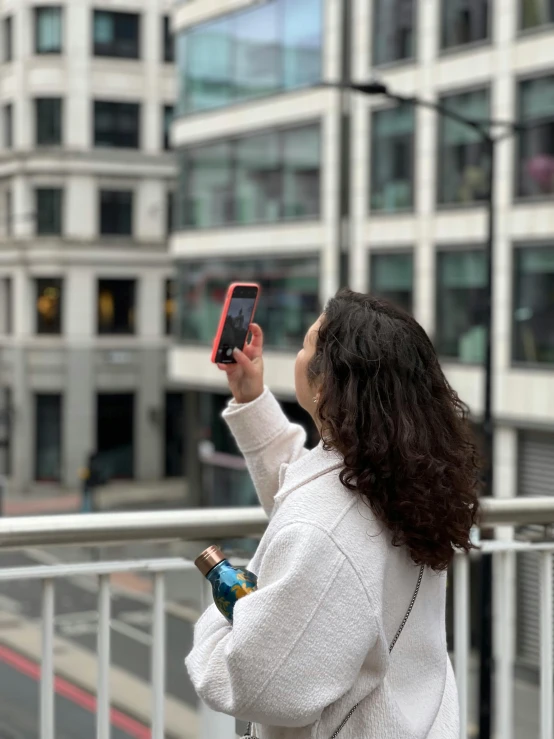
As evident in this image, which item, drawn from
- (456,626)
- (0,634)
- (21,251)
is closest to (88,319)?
(21,251)

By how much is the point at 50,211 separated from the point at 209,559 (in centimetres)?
3584

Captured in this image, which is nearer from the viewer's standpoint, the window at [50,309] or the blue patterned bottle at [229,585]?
the blue patterned bottle at [229,585]

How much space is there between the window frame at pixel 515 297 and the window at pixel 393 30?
186 inches

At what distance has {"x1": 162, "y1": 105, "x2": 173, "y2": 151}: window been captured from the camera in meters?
37.4

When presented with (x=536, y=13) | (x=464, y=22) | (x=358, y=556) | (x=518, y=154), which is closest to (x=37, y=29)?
(x=464, y=22)

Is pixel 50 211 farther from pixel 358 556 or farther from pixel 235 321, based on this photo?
pixel 358 556

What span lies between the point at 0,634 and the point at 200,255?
493 inches

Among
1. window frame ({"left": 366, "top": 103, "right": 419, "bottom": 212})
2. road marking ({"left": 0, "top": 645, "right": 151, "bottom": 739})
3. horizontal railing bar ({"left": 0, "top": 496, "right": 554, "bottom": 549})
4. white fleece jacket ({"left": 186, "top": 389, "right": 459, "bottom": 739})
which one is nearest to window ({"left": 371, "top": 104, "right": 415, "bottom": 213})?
window frame ({"left": 366, "top": 103, "right": 419, "bottom": 212})

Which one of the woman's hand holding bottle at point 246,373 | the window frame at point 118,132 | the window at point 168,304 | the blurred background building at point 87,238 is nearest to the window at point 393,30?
the blurred background building at point 87,238

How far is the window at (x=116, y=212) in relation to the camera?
3688cm

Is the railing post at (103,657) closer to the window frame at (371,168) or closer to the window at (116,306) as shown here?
the window frame at (371,168)

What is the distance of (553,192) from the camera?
59.8 ft

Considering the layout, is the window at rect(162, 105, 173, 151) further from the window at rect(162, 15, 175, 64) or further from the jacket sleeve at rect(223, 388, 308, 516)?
the jacket sleeve at rect(223, 388, 308, 516)

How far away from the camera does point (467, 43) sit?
64.8 feet
